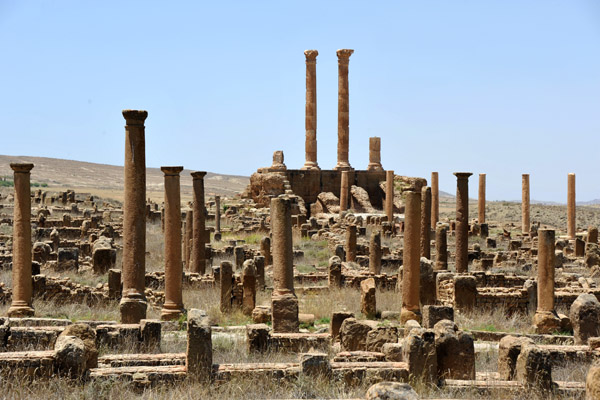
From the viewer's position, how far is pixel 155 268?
2062 centimetres

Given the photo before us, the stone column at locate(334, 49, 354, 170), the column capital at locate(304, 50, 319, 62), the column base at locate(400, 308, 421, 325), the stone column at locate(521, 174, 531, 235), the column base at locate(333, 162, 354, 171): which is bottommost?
the column base at locate(400, 308, 421, 325)

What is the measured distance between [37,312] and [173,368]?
6344 millimetres

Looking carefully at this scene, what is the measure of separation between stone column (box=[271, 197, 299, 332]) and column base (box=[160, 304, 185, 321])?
1.80m

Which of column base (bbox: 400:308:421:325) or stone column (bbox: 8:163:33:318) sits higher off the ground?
stone column (bbox: 8:163:33:318)

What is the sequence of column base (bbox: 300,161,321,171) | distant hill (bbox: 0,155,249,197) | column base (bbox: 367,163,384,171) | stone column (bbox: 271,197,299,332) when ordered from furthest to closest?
distant hill (bbox: 0,155,249,197) < column base (bbox: 367,163,384,171) < column base (bbox: 300,161,321,171) < stone column (bbox: 271,197,299,332)

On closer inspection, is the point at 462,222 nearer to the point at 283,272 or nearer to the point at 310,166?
the point at 283,272

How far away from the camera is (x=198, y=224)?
60.6 feet

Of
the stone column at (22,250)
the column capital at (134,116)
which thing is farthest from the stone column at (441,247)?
the stone column at (22,250)

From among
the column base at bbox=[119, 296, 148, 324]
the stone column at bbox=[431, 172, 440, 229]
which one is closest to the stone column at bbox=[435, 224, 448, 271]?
the column base at bbox=[119, 296, 148, 324]

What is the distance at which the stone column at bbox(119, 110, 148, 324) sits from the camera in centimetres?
1210

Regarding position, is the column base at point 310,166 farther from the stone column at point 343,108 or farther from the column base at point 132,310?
the column base at point 132,310

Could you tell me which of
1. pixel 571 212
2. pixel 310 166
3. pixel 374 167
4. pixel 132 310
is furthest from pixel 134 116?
pixel 374 167

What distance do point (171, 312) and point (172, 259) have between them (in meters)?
0.92

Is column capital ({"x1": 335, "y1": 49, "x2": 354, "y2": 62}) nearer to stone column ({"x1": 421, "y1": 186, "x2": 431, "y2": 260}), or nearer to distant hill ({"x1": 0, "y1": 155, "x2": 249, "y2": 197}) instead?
stone column ({"x1": 421, "y1": 186, "x2": 431, "y2": 260})
